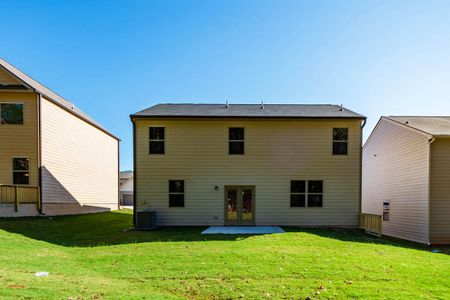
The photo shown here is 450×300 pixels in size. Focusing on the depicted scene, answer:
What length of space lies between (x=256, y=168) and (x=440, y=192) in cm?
830

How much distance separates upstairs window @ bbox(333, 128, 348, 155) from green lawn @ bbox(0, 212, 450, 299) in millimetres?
4969

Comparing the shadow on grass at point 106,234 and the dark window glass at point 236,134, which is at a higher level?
the dark window glass at point 236,134

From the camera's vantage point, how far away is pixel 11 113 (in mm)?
14797

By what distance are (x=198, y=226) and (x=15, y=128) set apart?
11265 mm

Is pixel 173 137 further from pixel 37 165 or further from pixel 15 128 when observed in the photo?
pixel 15 128

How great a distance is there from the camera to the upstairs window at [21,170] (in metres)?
14.7

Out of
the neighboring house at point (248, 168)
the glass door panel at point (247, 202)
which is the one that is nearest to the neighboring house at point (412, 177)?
the neighboring house at point (248, 168)

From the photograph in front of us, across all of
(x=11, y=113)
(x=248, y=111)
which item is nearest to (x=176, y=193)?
(x=248, y=111)

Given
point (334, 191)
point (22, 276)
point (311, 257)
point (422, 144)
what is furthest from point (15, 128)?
point (422, 144)

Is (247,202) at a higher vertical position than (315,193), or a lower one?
lower

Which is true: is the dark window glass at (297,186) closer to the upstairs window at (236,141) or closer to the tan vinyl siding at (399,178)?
the upstairs window at (236,141)

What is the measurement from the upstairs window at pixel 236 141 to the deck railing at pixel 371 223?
688 cm

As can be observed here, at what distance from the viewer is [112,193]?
24188 millimetres

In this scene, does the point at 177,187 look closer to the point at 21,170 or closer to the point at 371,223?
the point at 21,170
